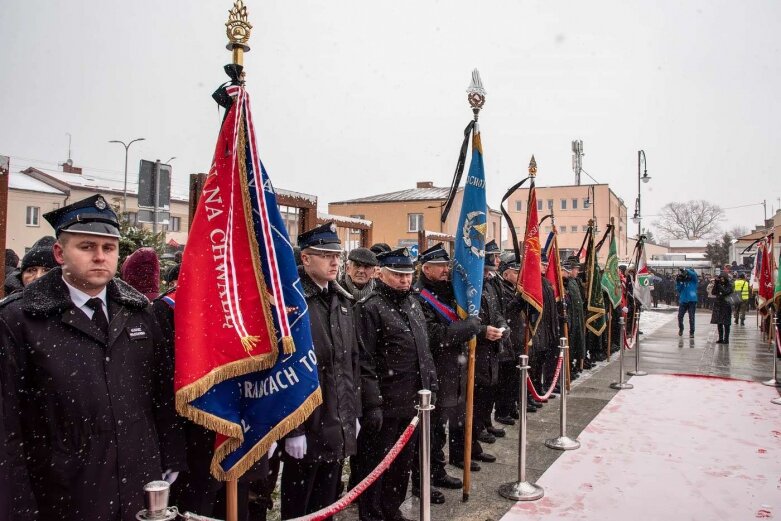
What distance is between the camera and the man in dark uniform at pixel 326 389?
3.55 meters

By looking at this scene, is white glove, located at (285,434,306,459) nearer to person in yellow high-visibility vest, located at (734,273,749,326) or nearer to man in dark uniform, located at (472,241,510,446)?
man in dark uniform, located at (472,241,510,446)

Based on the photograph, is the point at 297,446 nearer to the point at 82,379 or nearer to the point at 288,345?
the point at 288,345

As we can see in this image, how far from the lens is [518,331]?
7297 millimetres

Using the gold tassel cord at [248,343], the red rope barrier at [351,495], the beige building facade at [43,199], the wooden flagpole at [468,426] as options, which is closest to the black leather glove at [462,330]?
the wooden flagpole at [468,426]

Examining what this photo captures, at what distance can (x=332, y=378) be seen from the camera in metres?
3.60

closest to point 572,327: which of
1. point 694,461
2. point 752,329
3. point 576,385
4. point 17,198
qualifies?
point 576,385

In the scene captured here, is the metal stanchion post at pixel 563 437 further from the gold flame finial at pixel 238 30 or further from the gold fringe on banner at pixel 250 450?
the gold flame finial at pixel 238 30

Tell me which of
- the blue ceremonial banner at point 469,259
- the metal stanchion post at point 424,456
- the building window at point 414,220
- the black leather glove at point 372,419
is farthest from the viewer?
the building window at point 414,220

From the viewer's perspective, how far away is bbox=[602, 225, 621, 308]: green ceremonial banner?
11.4 m

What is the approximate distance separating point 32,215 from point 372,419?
4134 centimetres

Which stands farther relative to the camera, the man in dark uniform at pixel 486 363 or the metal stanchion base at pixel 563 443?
the metal stanchion base at pixel 563 443

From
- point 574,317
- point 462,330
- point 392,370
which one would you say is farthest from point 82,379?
point 574,317

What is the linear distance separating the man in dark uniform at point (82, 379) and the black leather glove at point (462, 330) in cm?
268

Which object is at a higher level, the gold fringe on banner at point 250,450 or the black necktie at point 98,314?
the black necktie at point 98,314
